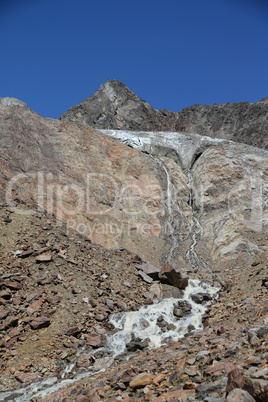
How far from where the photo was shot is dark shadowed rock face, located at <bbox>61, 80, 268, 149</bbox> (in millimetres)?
58781

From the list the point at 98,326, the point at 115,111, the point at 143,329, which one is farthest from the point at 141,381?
the point at 115,111

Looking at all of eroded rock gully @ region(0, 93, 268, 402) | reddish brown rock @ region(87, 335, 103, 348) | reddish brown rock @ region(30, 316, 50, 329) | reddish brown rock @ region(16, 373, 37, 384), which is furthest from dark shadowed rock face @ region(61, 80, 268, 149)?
reddish brown rock @ region(16, 373, 37, 384)

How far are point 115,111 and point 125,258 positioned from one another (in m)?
50.7

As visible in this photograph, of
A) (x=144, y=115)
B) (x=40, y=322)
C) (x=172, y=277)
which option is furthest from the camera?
(x=144, y=115)

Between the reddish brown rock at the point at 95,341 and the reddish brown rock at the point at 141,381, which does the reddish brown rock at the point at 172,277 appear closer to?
the reddish brown rock at the point at 95,341

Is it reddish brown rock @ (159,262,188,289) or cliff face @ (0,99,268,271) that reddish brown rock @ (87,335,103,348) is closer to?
reddish brown rock @ (159,262,188,289)

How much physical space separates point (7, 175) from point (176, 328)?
44.5 feet

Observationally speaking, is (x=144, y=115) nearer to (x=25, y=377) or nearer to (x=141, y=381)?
(x=25, y=377)

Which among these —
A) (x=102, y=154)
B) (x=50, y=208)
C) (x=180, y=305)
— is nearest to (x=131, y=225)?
(x=50, y=208)

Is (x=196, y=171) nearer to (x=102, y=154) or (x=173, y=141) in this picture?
(x=173, y=141)

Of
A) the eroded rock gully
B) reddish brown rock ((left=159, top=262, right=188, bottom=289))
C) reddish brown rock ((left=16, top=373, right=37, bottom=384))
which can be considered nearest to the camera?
the eroded rock gully

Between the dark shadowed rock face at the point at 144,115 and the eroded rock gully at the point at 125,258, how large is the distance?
27.5 meters

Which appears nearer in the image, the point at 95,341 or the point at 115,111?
the point at 95,341

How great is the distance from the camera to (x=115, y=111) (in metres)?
62.3
